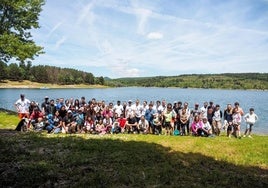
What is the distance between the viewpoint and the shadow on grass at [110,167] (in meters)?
11.6

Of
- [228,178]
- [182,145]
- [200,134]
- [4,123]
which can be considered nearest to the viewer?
[228,178]

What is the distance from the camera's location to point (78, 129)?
24.6 metres

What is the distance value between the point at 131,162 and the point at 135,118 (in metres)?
11.2

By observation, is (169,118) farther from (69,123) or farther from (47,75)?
(47,75)

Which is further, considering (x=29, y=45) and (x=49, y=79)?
(x=49, y=79)

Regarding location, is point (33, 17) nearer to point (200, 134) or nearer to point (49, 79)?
point (200, 134)

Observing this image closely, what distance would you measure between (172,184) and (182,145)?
6.86 meters

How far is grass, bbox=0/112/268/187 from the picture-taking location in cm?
1174

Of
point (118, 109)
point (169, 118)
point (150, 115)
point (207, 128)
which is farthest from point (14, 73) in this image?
point (207, 128)

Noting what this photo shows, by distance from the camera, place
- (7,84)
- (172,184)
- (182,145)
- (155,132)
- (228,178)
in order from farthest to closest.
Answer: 1. (7,84)
2. (155,132)
3. (182,145)
4. (228,178)
5. (172,184)

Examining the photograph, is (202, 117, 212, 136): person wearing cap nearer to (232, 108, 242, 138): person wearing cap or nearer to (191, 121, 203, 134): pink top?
(191, 121, 203, 134): pink top

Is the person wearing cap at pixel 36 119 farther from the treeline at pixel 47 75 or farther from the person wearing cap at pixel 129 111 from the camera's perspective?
the treeline at pixel 47 75

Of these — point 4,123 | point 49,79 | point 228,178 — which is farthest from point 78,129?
point 49,79

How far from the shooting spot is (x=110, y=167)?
13305mm
